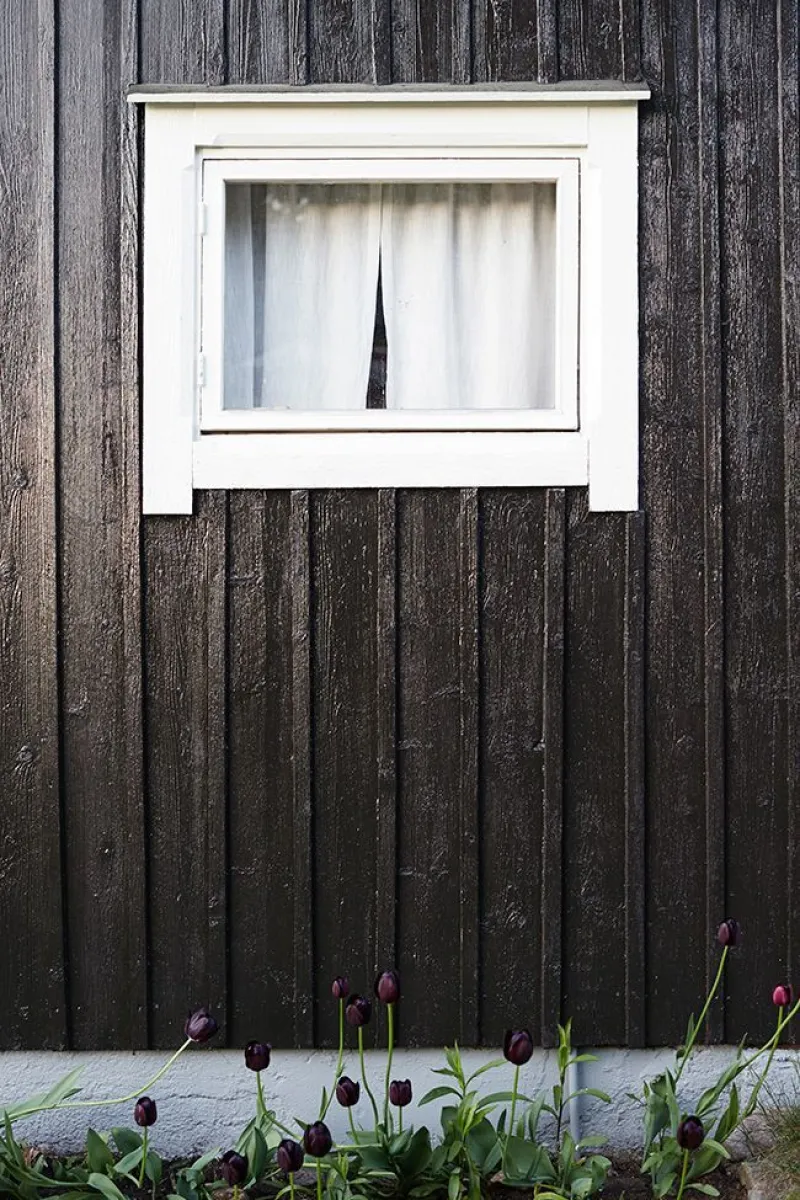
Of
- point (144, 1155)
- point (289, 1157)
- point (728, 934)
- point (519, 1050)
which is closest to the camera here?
point (289, 1157)

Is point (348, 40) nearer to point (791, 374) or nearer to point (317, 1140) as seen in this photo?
point (791, 374)

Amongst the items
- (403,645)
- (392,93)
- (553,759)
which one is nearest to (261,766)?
(403,645)

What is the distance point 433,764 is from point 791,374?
142cm

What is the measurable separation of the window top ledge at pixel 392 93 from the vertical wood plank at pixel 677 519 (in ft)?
0.56

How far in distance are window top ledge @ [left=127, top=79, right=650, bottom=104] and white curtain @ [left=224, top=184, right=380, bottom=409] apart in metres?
0.23

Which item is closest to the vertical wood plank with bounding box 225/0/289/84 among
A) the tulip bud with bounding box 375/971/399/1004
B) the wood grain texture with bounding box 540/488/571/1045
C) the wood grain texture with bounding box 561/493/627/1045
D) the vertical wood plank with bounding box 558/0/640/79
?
the vertical wood plank with bounding box 558/0/640/79

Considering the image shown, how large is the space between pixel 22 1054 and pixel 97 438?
5.43 feet

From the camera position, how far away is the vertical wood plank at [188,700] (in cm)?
307

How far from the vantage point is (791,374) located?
10.2 feet

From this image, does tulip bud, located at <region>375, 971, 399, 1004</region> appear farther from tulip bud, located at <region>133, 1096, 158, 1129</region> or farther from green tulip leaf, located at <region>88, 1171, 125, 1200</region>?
green tulip leaf, located at <region>88, 1171, 125, 1200</region>

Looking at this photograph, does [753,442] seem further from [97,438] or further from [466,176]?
[97,438]

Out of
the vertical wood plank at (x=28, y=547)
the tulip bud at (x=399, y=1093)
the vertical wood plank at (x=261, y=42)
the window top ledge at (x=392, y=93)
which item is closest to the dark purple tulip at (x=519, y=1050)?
the tulip bud at (x=399, y=1093)

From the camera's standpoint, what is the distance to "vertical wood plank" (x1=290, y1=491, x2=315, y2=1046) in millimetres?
3061

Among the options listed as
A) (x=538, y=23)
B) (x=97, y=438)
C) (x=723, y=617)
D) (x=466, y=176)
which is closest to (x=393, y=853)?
(x=723, y=617)
